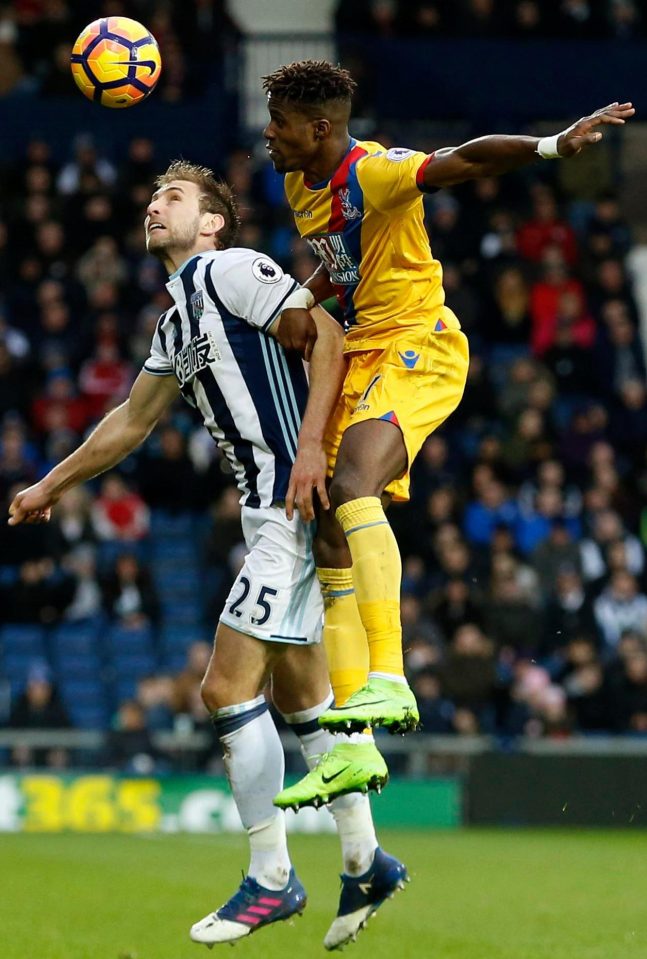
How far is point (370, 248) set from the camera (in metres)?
6.50

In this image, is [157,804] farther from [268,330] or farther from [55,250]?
[268,330]

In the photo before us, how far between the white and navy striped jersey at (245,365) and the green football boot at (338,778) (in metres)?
1.02

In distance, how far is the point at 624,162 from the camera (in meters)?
21.3

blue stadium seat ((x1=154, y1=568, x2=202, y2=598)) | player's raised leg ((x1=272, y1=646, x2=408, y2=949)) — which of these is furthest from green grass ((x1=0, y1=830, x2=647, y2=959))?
blue stadium seat ((x1=154, y1=568, x2=202, y2=598))

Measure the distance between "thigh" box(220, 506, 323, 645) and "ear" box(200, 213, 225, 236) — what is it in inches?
42.6

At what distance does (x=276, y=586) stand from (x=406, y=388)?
0.86 m

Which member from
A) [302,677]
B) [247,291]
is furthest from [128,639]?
[247,291]

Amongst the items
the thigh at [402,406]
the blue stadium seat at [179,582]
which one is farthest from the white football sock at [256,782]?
the blue stadium seat at [179,582]

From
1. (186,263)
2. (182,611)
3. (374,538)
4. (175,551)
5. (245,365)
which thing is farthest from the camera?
(175,551)

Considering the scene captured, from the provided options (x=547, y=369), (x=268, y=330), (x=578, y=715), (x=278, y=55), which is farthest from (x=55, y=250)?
(x=268, y=330)

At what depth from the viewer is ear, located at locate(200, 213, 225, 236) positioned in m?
6.80

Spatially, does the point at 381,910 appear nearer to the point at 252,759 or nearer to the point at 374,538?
the point at 252,759

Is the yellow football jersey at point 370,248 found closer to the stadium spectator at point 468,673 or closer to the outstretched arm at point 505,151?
the outstretched arm at point 505,151

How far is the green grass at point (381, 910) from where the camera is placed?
6.96 meters
